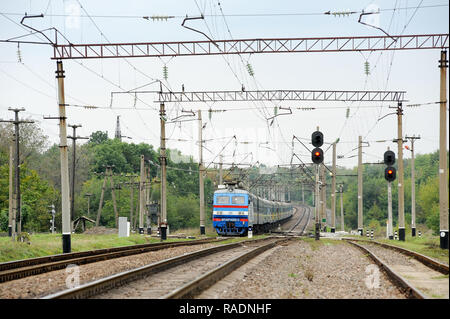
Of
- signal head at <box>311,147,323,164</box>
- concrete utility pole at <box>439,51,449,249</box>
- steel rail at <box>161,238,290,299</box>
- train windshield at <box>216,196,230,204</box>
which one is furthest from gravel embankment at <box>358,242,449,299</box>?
train windshield at <box>216,196,230,204</box>

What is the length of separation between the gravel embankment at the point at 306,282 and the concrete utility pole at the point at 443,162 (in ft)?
26.0

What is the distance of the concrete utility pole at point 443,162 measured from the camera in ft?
83.3

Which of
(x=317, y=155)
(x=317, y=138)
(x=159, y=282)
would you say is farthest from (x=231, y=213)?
(x=159, y=282)

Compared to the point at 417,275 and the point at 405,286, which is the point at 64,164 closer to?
the point at 417,275

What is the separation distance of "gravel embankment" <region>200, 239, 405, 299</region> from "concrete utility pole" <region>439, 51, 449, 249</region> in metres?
7.93

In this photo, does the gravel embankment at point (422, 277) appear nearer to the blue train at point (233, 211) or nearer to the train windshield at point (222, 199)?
the blue train at point (233, 211)

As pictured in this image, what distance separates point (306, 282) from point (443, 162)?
15168 mm

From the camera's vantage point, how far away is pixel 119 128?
131 meters

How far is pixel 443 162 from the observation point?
86.0ft

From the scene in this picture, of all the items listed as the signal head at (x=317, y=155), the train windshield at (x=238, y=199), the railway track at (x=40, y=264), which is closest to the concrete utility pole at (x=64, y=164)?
the railway track at (x=40, y=264)

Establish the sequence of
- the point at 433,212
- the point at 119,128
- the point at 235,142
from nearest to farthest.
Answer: the point at 235,142, the point at 433,212, the point at 119,128
